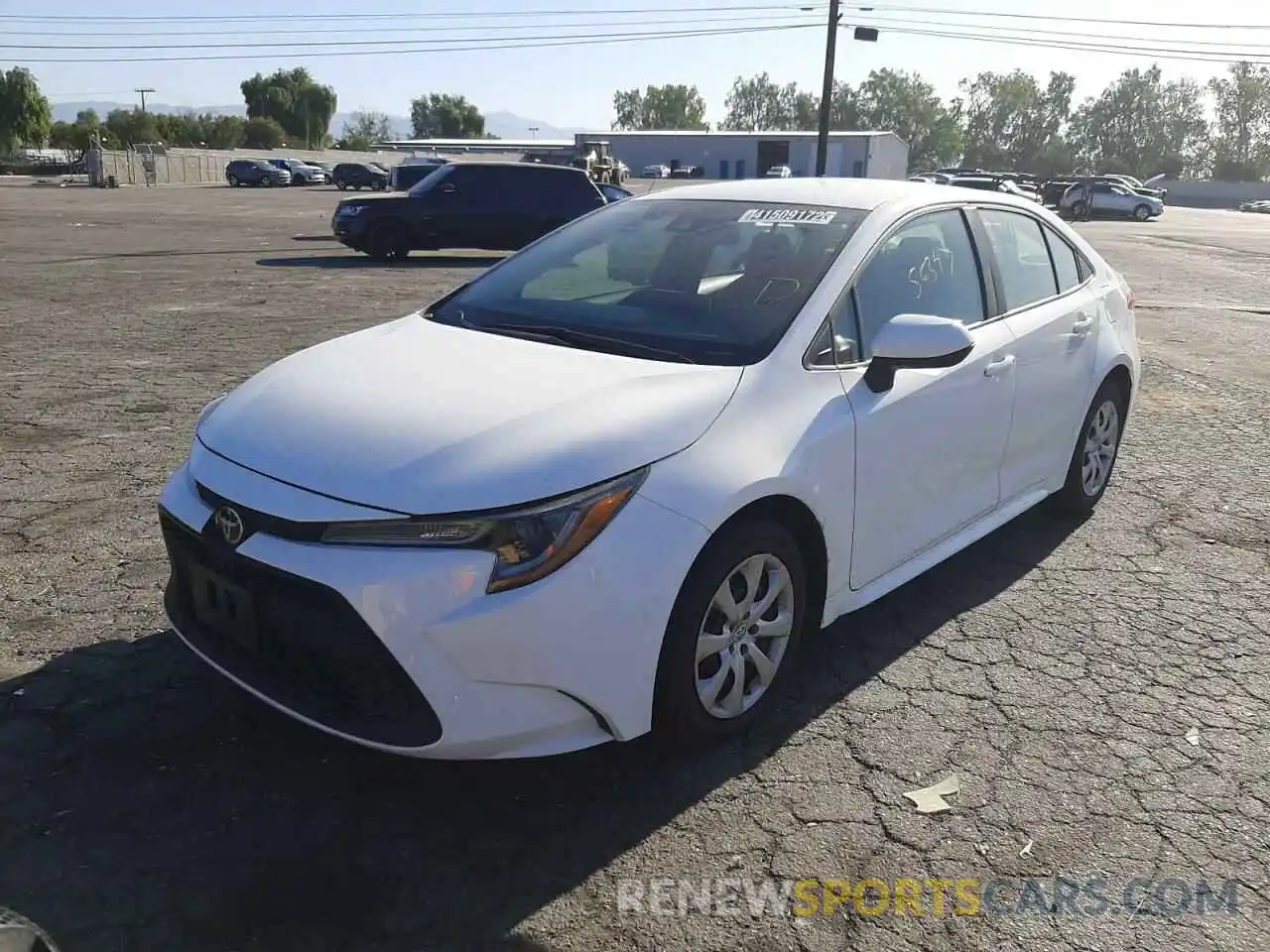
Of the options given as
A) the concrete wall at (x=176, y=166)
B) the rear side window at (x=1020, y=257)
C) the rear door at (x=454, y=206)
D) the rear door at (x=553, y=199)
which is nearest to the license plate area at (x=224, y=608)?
the rear side window at (x=1020, y=257)

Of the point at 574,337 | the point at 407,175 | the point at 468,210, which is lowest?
the point at 574,337

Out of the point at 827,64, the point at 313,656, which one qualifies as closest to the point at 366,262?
the point at 313,656

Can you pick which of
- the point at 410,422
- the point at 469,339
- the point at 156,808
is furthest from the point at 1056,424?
the point at 156,808

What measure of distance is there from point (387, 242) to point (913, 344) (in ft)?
52.3

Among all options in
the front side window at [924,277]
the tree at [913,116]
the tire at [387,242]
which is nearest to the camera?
the front side window at [924,277]

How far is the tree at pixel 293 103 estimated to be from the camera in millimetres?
115312

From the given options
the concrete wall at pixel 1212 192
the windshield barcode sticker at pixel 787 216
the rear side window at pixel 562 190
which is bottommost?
the windshield barcode sticker at pixel 787 216

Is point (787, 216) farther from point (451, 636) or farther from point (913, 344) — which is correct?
point (451, 636)

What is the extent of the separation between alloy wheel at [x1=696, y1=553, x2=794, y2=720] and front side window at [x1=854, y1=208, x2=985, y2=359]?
0.89 m

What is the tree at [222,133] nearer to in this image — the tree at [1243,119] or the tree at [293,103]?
the tree at [293,103]

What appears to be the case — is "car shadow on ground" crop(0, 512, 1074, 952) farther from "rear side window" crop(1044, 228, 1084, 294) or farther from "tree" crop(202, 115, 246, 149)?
"tree" crop(202, 115, 246, 149)

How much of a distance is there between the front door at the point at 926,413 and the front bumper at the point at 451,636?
37.1 inches

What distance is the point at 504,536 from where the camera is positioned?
101 inches

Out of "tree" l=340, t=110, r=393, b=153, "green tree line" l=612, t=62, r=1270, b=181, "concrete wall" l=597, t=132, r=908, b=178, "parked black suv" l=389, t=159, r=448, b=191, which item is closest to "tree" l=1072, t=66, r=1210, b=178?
"green tree line" l=612, t=62, r=1270, b=181
